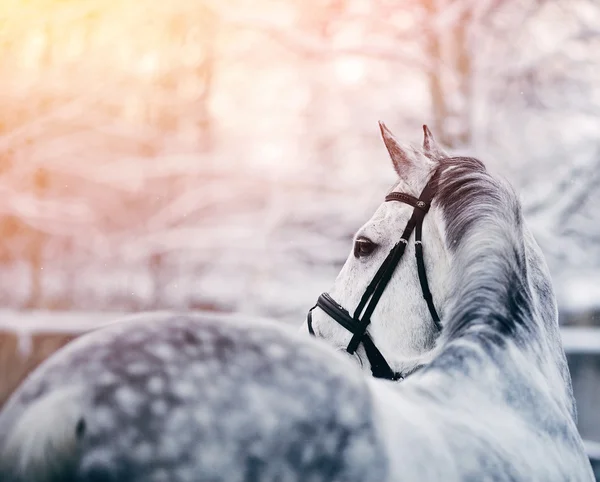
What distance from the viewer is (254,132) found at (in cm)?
236

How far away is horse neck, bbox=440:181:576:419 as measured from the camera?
2.27 ft

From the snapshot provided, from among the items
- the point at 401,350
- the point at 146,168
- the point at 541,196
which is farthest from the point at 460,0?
the point at 401,350

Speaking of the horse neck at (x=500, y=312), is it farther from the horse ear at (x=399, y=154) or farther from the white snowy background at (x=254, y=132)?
the white snowy background at (x=254, y=132)

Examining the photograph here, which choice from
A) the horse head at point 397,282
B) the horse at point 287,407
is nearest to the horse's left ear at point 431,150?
the horse head at point 397,282

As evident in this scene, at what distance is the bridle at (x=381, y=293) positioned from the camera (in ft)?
3.22

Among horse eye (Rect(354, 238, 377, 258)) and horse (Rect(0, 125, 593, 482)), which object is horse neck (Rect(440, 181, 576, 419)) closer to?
horse (Rect(0, 125, 593, 482))

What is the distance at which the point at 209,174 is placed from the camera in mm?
2385

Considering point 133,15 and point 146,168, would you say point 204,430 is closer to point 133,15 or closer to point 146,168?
point 146,168

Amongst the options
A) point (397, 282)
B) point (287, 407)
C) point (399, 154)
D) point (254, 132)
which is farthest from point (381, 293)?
point (254, 132)

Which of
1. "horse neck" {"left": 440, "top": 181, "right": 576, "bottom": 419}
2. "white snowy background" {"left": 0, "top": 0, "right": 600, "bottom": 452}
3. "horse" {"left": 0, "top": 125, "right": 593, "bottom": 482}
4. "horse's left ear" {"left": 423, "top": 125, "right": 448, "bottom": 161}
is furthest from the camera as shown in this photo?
"white snowy background" {"left": 0, "top": 0, "right": 600, "bottom": 452}

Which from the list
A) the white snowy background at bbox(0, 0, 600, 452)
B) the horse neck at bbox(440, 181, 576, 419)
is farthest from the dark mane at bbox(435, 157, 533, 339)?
the white snowy background at bbox(0, 0, 600, 452)

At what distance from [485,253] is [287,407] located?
447 mm

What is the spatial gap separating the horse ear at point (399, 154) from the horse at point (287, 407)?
1.07ft

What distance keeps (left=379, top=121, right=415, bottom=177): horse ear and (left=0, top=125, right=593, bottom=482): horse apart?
0.33 metres
